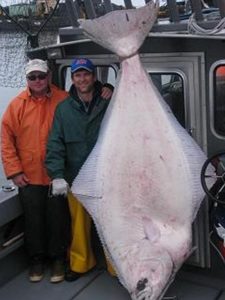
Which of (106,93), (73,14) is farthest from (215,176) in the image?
(73,14)

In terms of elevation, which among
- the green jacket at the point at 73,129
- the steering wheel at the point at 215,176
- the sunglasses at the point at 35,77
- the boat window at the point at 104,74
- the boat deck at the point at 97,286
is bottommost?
the boat deck at the point at 97,286

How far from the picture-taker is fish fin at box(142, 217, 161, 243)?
11.1 ft

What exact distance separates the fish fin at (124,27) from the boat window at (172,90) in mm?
528

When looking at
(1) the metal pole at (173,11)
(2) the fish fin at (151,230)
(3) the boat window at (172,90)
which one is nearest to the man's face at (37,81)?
(3) the boat window at (172,90)

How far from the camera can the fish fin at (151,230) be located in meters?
3.39

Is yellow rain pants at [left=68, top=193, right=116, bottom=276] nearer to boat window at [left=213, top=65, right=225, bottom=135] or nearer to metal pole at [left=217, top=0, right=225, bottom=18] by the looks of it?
boat window at [left=213, top=65, right=225, bottom=135]

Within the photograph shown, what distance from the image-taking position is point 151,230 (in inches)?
134

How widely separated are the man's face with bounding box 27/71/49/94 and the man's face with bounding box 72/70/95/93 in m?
0.28

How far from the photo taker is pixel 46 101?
407cm

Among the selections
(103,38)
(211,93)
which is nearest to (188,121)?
(211,93)

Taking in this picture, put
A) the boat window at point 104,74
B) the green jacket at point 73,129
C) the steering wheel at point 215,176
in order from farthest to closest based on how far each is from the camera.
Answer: the boat window at point 104,74
the green jacket at point 73,129
the steering wheel at point 215,176

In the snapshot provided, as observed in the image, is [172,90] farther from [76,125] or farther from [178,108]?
[76,125]

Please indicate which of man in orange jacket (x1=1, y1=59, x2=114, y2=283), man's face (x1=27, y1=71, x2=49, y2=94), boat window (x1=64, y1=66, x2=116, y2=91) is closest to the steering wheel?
man in orange jacket (x1=1, y1=59, x2=114, y2=283)

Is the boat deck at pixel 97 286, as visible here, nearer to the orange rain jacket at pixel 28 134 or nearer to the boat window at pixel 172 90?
the orange rain jacket at pixel 28 134
